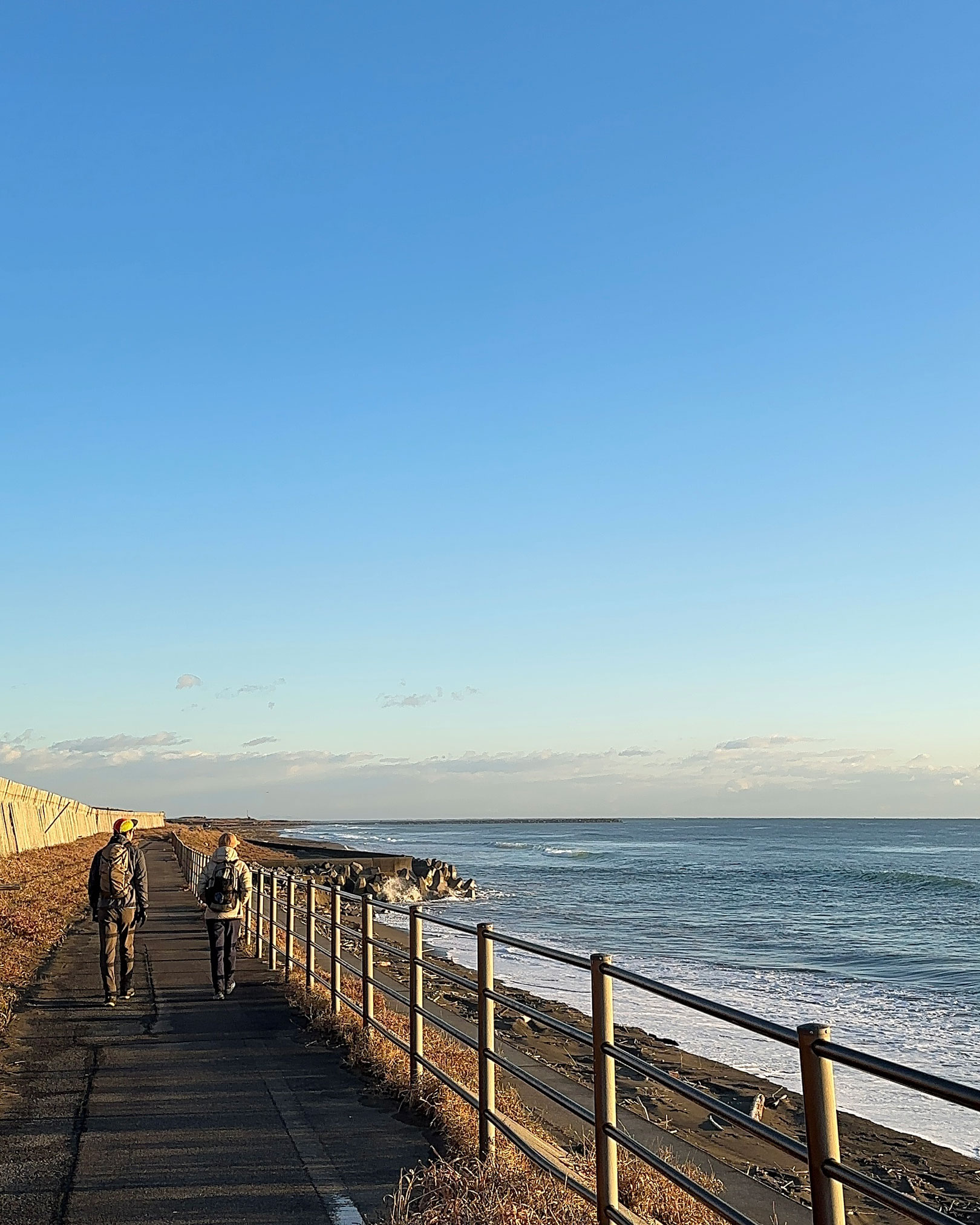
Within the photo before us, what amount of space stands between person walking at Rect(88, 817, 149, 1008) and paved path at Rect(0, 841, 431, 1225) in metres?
0.42

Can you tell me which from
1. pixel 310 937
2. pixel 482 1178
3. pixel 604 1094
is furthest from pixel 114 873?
pixel 604 1094

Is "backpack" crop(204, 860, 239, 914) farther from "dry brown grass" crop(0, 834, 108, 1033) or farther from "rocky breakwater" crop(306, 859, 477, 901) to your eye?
"rocky breakwater" crop(306, 859, 477, 901)

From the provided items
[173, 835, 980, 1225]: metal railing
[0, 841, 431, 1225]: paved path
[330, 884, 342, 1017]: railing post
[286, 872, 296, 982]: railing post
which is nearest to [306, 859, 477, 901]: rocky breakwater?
[286, 872, 296, 982]: railing post

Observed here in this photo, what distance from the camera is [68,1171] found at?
19.7 ft

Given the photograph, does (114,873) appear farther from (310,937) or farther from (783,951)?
(783,951)

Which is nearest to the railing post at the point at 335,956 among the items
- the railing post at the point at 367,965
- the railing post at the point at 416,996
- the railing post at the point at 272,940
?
the railing post at the point at 367,965

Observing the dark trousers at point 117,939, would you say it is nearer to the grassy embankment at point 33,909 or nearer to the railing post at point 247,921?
the grassy embankment at point 33,909

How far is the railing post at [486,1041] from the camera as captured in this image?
20.0 feet

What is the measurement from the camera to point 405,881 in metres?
47.1

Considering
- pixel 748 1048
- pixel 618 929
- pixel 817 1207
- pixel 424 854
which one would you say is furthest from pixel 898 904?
pixel 424 854

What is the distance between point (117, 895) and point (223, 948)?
1.21 metres

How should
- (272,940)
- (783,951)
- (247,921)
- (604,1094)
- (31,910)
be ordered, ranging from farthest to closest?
(783,951) → (31,910) → (247,921) → (272,940) → (604,1094)

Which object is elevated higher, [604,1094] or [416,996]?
[604,1094]

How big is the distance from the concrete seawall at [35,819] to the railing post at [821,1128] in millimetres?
25891
